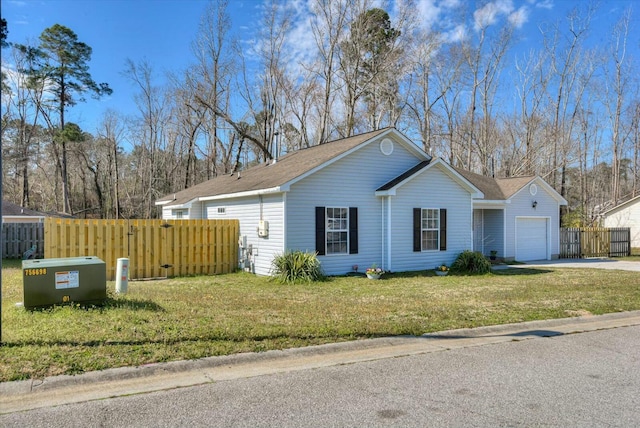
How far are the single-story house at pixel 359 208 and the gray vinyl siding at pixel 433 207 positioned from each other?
0.03 metres

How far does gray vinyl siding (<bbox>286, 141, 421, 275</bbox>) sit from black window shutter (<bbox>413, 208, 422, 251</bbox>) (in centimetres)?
126

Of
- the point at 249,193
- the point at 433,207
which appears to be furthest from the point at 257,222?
the point at 433,207

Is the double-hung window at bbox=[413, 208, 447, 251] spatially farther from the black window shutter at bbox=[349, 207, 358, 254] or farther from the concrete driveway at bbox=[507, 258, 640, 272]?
the concrete driveway at bbox=[507, 258, 640, 272]

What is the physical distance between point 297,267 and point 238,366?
7442 mm

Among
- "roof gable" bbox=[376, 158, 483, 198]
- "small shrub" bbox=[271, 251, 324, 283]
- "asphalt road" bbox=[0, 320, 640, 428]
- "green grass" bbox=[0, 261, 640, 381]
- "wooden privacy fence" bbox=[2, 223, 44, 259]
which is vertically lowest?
"asphalt road" bbox=[0, 320, 640, 428]

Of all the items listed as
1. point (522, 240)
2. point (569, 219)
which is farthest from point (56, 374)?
point (569, 219)

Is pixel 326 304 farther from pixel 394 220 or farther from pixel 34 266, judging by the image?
pixel 394 220

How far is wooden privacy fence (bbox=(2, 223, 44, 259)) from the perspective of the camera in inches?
757

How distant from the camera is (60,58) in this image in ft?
104

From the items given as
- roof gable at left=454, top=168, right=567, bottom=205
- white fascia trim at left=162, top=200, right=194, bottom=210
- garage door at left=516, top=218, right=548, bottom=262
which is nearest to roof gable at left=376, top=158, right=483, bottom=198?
roof gable at left=454, top=168, right=567, bottom=205

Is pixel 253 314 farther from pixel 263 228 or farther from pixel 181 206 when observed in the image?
pixel 181 206

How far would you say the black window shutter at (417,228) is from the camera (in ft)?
51.0

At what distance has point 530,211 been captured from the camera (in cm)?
Answer: 2119

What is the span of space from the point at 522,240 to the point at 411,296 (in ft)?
42.7
